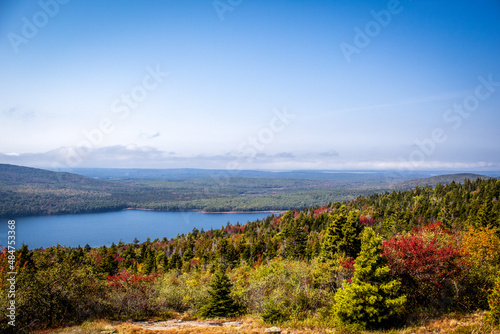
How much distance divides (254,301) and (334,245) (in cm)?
1126

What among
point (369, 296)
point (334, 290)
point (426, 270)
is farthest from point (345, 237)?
point (369, 296)

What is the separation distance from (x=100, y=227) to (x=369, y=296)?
168671mm

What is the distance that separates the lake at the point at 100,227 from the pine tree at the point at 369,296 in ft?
409

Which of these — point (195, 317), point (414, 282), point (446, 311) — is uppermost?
point (414, 282)

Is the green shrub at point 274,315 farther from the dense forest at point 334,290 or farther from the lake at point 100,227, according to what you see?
the lake at point 100,227

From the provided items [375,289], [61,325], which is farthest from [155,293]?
[375,289]

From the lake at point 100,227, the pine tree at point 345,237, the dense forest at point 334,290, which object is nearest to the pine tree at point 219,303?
the dense forest at point 334,290

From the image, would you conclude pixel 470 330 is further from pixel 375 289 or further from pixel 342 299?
pixel 342 299

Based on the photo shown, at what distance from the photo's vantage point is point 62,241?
393 ft

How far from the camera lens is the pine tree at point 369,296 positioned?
1506cm

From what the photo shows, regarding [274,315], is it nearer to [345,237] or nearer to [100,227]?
[345,237]

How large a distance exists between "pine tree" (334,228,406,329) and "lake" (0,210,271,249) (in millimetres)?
124795

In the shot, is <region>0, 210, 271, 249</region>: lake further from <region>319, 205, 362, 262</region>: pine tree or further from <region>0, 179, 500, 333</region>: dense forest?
<region>319, 205, 362, 262</region>: pine tree

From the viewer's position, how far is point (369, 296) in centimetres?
1523
